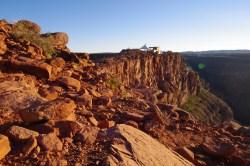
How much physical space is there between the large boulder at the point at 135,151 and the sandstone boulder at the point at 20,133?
965mm

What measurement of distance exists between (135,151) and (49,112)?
1.31m

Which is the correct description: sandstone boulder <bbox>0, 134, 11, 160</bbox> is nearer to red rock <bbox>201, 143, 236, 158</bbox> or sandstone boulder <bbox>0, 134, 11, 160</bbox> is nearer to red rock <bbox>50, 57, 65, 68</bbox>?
red rock <bbox>201, 143, 236, 158</bbox>

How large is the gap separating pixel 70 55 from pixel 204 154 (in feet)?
17.2

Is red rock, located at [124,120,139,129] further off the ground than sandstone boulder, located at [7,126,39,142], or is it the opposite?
sandstone boulder, located at [7,126,39,142]

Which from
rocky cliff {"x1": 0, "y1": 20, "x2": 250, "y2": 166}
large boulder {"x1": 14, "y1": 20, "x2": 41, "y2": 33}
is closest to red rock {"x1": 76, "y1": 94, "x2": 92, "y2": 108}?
rocky cliff {"x1": 0, "y1": 20, "x2": 250, "y2": 166}

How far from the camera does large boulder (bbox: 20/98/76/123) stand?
4.54 metres

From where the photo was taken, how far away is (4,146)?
12.4 feet

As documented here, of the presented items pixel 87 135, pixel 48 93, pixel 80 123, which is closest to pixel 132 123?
pixel 80 123

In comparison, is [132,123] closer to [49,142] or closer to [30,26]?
[49,142]

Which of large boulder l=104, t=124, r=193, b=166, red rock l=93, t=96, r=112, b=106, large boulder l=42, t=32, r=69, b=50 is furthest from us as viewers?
large boulder l=42, t=32, r=69, b=50

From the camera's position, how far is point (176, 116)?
25.2ft

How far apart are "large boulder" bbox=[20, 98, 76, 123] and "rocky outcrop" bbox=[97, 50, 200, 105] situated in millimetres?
17909

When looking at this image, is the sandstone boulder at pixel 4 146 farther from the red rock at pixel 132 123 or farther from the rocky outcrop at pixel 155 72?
the rocky outcrop at pixel 155 72

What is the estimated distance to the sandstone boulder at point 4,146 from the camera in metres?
3.73
